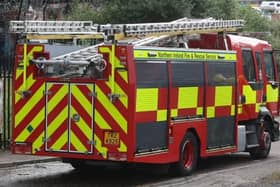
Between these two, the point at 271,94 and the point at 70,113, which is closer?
the point at 70,113

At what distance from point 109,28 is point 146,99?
1.30 m

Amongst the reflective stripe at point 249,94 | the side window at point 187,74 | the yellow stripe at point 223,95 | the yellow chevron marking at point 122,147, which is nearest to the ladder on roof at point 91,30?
the side window at point 187,74

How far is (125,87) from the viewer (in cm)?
1076

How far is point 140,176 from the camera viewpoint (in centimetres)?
1260

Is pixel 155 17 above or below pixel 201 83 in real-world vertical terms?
above

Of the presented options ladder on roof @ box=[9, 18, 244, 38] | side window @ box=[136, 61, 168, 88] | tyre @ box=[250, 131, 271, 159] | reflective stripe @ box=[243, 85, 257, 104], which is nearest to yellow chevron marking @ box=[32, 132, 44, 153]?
ladder on roof @ box=[9, 18, 244, 38]

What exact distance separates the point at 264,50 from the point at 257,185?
5.59 m

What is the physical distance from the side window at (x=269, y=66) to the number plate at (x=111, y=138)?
588 centimetres

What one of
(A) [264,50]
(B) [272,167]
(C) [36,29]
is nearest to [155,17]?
(A) [264,50]

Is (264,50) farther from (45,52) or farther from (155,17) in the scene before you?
(155,17)

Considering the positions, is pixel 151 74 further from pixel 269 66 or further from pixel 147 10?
pixel 147 10

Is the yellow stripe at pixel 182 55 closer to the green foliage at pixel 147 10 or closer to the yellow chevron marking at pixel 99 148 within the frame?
the yellow chevron marking at pixel 99 148

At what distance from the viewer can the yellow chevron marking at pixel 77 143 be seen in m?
11.1

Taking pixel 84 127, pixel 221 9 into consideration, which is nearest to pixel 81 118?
pixel 84 127
